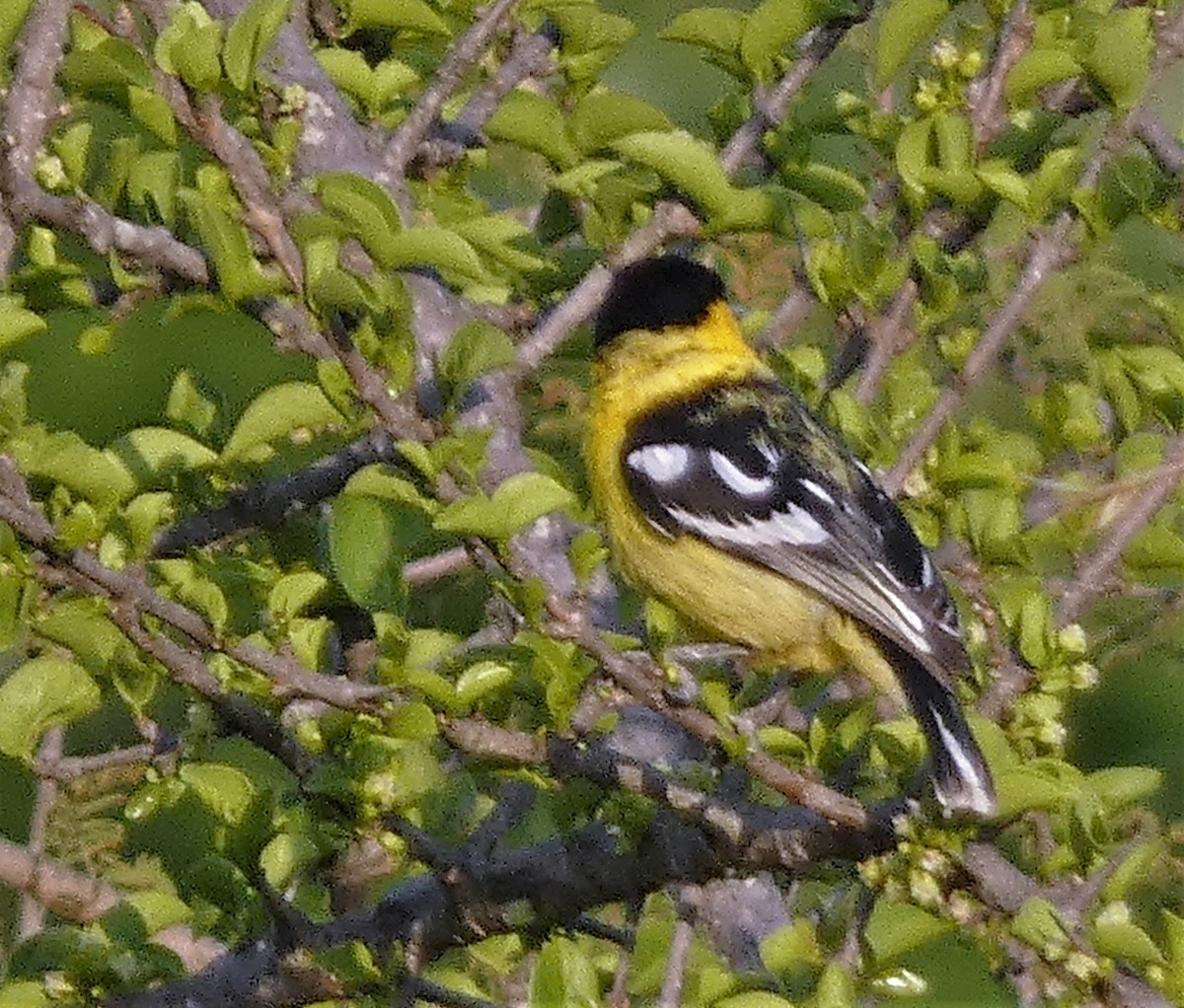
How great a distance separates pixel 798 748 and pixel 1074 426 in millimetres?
679

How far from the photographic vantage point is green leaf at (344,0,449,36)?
277 cm

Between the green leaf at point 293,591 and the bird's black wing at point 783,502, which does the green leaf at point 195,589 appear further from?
the bird's black wing at point 783,502

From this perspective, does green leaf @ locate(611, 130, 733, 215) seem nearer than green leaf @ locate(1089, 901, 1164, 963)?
No

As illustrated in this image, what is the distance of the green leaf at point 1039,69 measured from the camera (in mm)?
2627

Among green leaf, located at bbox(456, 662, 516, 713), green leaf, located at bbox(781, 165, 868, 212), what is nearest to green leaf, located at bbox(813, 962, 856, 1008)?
green leaf, located at bbox(456, 662, 516, 713)

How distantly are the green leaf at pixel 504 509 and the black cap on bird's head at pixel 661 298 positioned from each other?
104 cm

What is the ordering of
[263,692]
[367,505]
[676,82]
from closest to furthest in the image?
1. [263,692]
2. [367,505]
3. [676,82]

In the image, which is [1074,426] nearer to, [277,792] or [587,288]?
[587,288]

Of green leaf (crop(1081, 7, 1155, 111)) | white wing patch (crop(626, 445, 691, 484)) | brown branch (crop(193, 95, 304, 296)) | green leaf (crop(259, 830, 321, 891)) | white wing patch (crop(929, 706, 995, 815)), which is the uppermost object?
green leaf (crop(1081, 7, 1155, 111))

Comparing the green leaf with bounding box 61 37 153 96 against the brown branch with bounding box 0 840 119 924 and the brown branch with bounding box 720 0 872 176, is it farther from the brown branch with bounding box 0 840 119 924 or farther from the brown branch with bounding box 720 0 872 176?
the brown branch with bounding box 0 840 119 924

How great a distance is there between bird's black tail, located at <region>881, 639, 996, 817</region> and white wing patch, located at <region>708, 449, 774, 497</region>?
1.85ft

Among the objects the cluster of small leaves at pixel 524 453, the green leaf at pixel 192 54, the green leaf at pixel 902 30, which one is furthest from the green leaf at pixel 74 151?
the green leaf at pixel 902 30

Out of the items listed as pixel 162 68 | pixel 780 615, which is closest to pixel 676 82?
pixel 780 615

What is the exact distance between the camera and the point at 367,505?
7.25ft
